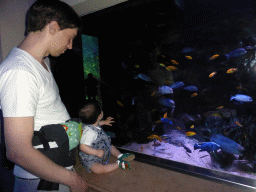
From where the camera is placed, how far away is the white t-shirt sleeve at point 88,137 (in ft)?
6.85

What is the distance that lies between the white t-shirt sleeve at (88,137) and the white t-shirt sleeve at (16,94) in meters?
1.46

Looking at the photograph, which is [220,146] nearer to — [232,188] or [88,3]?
[232,188]

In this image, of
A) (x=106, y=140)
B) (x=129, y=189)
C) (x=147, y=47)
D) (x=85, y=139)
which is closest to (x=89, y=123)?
(x=85, y=139)

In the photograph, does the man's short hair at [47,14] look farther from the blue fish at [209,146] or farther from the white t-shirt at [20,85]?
the blue fish at [209,146]

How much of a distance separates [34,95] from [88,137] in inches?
57.8

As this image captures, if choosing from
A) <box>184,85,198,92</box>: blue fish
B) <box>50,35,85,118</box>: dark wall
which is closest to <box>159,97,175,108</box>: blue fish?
<box>184,85,198,92</box>: blue fish

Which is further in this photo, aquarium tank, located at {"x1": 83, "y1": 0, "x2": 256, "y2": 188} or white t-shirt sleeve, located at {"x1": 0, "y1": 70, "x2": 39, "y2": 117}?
aquarium tank, located at {"x1": 83, "y1": 0, "x2": 256, "y2": 188}

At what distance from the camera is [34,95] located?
784 mm

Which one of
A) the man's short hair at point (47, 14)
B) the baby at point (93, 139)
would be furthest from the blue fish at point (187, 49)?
the man's short hair at point (47, 14)

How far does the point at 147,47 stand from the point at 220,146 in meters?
2.35

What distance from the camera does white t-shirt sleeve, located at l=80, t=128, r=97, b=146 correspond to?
209 cm

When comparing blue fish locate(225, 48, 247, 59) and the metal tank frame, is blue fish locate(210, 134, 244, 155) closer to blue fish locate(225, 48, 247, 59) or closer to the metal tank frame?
the metal tank frame

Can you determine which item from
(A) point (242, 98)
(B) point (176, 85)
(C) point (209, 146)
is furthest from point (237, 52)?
(C) point (209, 146)

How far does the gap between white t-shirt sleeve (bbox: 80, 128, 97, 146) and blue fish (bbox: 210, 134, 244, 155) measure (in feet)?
6.95
